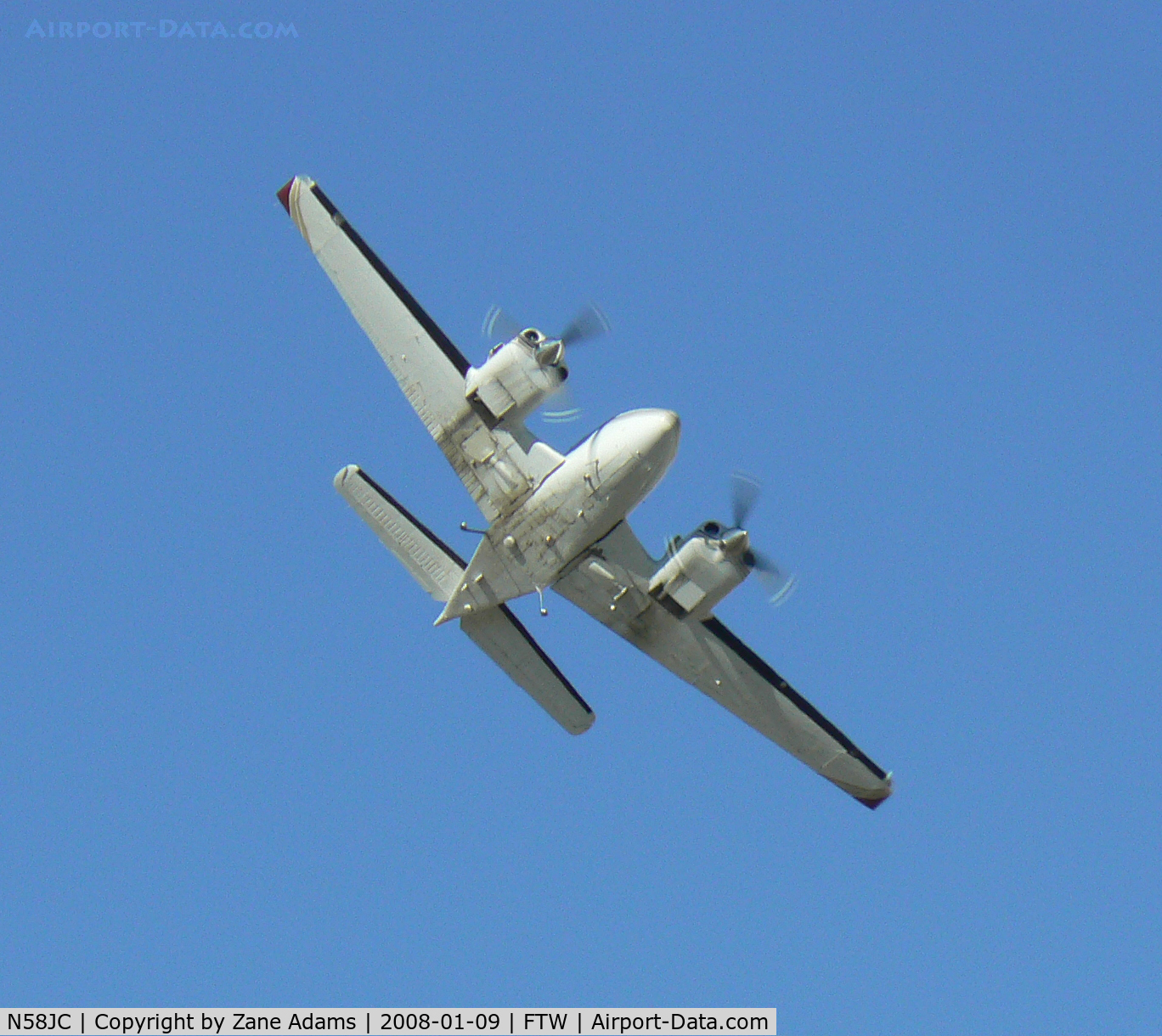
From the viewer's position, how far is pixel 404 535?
93.9 feet

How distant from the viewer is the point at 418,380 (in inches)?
1109

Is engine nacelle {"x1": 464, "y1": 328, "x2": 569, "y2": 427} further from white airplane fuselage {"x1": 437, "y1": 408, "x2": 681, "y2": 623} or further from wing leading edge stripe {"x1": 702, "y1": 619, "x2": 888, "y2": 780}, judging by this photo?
wing leading edge stripe {"x1": 702, "y1": 619, "x2": 888, "y2": 780}

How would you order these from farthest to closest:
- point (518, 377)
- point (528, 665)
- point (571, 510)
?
point (528, 665) → point (518, 377) → point (571, 510)

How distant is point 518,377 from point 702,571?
514 centimetres

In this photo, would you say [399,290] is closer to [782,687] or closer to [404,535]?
[404,535]

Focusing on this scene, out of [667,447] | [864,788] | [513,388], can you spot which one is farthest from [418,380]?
[864,788]

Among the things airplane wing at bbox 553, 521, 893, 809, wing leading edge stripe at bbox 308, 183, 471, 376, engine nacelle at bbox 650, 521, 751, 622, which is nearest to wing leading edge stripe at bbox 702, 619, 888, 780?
airplane wing at bbox 553, 521, 893, 809

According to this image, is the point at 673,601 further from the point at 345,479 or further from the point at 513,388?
the point at 345,479

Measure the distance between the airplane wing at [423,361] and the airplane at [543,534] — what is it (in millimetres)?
25

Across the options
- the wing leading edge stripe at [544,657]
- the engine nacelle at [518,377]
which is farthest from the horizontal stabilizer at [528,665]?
the engine nacelle at [518,377]

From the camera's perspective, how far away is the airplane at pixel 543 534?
26.7m

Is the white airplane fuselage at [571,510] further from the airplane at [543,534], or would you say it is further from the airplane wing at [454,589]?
the airplane wing at [454,589]

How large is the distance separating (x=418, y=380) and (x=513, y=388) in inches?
88.8

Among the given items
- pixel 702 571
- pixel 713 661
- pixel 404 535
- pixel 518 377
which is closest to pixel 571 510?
pixel 518 377
